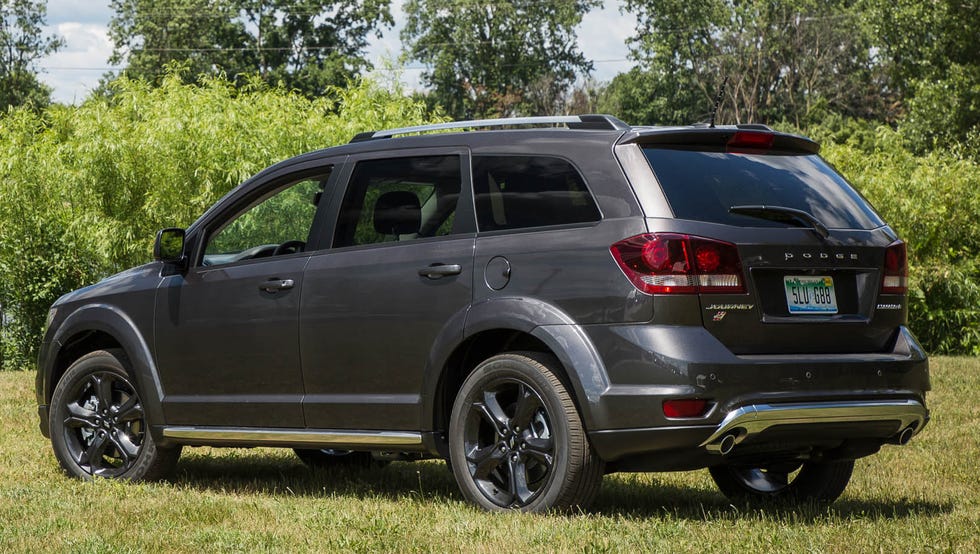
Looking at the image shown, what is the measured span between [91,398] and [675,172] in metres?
4.03

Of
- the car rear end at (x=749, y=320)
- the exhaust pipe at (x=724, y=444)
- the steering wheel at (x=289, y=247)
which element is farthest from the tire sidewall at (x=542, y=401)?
the steering wheel at (x=289, y=247)

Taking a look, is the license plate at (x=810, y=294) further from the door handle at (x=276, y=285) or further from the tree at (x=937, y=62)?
the tree at (x=937, y=62)

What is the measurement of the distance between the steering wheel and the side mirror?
698 mm

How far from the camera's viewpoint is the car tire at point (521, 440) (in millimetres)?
5785

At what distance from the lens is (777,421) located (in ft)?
18.3

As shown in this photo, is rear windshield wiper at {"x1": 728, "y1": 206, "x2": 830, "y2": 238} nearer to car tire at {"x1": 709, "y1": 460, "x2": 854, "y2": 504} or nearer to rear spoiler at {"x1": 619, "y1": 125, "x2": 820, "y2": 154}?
rear spoiler at {"x1": 619, "y1": 125, "x2": 820, "y2": 154}

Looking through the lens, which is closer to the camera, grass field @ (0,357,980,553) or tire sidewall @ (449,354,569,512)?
grass field @ (0,357,980,553)

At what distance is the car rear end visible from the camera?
18.1ft

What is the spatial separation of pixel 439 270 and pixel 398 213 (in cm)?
56

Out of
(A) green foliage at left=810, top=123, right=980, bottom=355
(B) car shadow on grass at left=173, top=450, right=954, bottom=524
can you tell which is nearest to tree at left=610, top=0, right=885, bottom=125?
(A) green foliage at left=810, top=123, right=980, bottom=355

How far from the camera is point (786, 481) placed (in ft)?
23.4

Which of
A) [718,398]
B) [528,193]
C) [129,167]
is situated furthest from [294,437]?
[129,167]

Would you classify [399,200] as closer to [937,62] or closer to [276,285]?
[276,285]

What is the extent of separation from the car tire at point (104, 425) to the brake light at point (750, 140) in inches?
146
